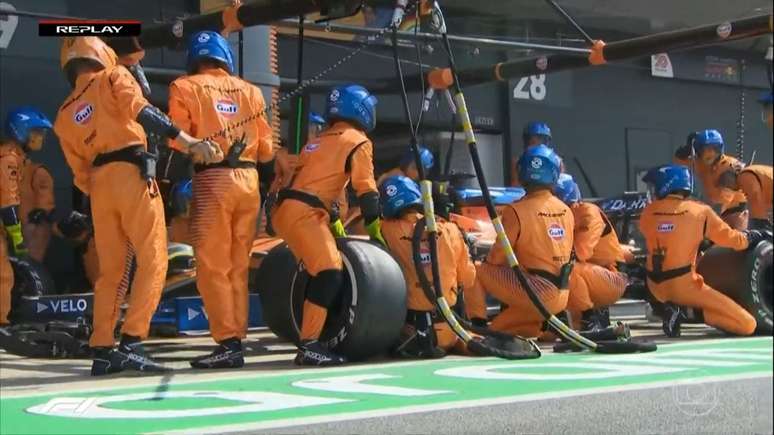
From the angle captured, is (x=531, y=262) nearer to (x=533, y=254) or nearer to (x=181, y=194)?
(x=533, y=254)

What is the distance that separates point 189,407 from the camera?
143 inches

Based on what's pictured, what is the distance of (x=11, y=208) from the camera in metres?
7.57

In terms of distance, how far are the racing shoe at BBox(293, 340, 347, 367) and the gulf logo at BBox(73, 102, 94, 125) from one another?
62.5 inches

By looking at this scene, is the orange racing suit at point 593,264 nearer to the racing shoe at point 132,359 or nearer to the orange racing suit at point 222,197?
the orange racing suit at point 222,197

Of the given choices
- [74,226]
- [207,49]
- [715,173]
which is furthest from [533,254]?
[74,226]

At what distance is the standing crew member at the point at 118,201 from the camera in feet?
16.9

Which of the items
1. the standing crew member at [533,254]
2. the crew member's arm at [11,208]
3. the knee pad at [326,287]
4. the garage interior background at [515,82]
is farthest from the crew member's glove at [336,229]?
the crew member's arm at [11,208]

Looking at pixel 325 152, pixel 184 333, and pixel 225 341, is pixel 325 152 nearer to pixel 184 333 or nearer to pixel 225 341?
pixel 225 341

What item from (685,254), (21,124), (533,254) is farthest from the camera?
(21,124)

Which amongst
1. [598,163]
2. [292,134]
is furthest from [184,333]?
[598,163]

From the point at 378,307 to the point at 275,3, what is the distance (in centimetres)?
174

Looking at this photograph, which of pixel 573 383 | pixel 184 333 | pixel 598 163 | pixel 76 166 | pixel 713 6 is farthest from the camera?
pixel 598 163

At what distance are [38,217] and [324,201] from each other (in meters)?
3.85

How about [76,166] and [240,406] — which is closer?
[240,406]
